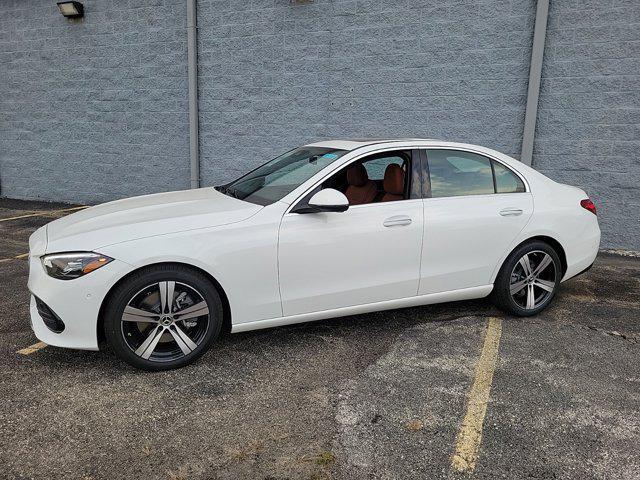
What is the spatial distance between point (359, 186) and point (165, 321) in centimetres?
185

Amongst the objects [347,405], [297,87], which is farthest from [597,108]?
[347,405]

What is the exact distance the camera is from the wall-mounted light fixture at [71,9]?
9484 mm

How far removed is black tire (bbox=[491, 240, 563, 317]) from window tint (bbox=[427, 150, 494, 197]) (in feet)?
1.96

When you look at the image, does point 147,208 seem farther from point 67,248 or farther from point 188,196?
point 67,248

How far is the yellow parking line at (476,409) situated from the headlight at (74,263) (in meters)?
2.21

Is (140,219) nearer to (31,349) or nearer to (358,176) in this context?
(31,349)

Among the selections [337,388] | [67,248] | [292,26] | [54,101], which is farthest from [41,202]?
[337,388]

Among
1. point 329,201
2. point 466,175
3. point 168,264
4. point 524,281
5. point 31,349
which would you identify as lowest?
point 31,349

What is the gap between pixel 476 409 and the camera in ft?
9.83

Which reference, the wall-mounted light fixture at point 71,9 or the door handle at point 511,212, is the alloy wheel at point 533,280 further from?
the wall-mounted light fixture at point 71,9

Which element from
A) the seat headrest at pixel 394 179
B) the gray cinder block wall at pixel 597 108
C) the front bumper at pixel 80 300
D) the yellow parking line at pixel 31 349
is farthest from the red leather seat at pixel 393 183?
the gray cinder block wall at pixel 597 108

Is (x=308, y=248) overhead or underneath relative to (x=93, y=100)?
underneath

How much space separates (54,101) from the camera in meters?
10.2

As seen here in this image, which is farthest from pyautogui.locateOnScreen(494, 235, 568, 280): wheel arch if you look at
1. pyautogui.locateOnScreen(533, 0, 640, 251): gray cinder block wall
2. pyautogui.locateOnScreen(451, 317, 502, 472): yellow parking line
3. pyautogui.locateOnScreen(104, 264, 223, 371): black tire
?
pyautogui.locateOnScreen(533, 0, 640, 251): gray cinder block wall
